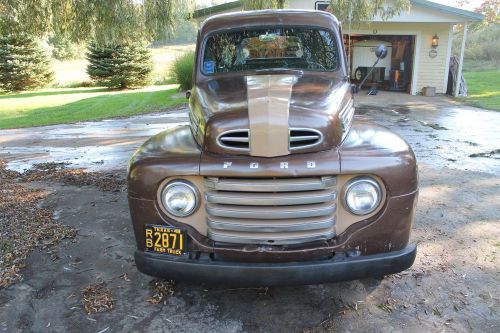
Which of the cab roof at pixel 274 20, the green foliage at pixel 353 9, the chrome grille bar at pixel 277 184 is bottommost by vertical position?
the chrome grille bar at pixel 277 184

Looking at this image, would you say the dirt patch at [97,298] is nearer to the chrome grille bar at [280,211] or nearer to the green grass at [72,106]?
the chrome grille bar at [280,211]

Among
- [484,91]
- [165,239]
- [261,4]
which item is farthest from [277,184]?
[484,91]

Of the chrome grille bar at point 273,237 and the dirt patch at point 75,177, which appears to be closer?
the chrome grille bar at point 273,237

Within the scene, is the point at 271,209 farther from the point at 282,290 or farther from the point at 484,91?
the point at 484,91

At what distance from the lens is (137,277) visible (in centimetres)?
357

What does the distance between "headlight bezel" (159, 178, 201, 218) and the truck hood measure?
27 cm

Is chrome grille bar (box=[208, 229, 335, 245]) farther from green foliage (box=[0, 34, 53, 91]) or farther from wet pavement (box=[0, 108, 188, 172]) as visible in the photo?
green foliage (box=[0, 34, 53, 91])

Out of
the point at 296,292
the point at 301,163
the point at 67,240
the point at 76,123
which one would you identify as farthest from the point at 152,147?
the point at 76,123

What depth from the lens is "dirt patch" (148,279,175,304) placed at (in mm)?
3230

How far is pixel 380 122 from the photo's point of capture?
1115 centimetres

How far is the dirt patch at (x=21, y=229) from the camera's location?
3.78 meters

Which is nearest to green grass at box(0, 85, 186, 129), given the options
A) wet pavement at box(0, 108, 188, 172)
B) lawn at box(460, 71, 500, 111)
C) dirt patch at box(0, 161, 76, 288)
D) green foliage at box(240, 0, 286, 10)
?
wet pavement at box(0, 108, 188, 172)

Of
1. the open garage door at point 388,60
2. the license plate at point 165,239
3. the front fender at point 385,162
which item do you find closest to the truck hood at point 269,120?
the front fender at point 385,162

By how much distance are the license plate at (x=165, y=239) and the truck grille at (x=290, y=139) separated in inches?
25.0
